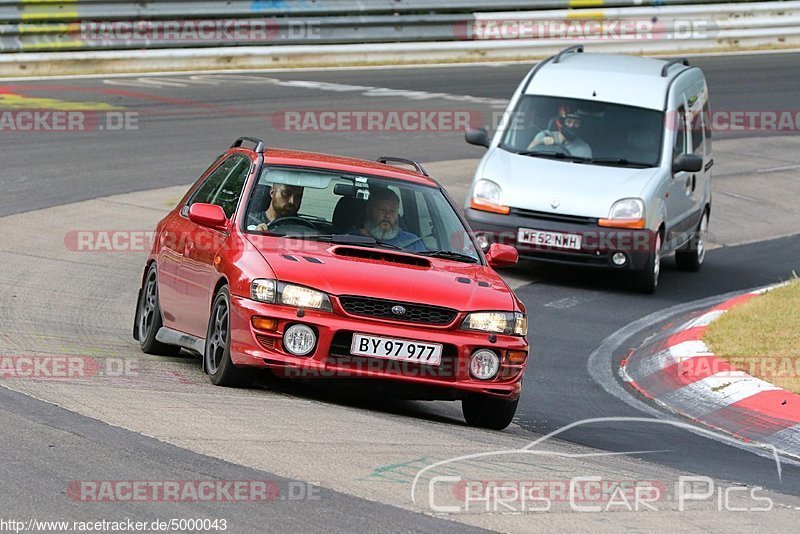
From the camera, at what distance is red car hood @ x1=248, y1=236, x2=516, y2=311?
27.5 ft

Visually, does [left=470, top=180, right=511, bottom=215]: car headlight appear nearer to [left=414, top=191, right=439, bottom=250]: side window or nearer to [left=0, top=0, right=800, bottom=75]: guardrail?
[left=414, top=191, right=439, bottom=250]: side window

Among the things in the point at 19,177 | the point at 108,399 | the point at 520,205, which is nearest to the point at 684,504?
the point at 108,399

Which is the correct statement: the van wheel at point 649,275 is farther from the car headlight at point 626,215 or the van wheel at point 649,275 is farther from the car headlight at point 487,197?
the car headlight at point 487,197

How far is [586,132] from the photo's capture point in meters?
15.9

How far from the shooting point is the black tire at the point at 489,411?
877cm

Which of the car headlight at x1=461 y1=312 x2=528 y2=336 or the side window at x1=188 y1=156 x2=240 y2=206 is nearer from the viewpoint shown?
the car headlight at x1=461 y1=312 x2=528 y2=336

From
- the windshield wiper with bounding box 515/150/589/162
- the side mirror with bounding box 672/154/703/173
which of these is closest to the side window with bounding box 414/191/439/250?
the windshield wiper with bounding box 515/150/589/162

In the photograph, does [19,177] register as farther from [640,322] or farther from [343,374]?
[343,374]

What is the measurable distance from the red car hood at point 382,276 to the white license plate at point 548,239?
5733 millimetres

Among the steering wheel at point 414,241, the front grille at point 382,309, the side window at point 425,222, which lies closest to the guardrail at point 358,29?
the side window at point 425,222

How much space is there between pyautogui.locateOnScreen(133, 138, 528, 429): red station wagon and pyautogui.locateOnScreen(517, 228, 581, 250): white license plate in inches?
193

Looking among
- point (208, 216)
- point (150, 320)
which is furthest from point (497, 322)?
point (150, 320)

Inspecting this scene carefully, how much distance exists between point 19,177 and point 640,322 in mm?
7892

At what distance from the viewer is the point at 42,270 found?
13.3 metres
